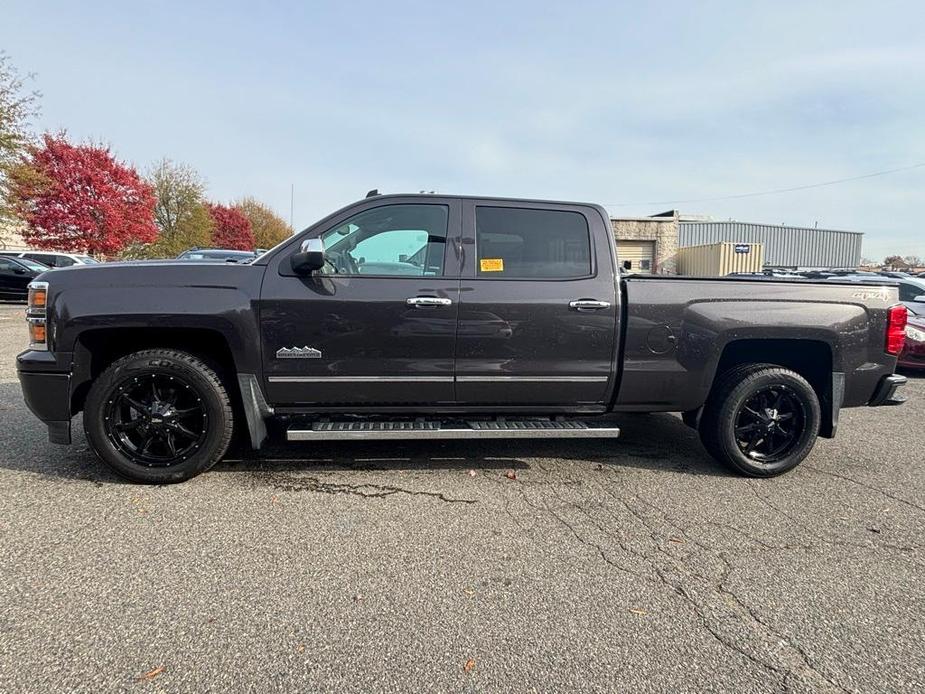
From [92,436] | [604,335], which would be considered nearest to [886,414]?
[604,335]

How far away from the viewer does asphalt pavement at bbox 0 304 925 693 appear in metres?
1.95

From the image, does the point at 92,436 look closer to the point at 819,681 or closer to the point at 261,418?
the point at 261,418

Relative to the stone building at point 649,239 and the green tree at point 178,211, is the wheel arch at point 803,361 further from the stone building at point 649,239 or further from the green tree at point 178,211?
the green tree at point 178,211

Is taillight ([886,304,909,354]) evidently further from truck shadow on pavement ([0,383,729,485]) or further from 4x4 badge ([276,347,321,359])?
4x4 badge ([276,347,321,359])

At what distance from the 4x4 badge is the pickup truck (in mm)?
14

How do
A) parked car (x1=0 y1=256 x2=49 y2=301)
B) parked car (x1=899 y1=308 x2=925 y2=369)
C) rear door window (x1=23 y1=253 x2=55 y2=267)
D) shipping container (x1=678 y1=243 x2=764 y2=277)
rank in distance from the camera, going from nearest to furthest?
1. parked car (x1=899 y1=308 x2=925 y2=369)
2. parked car (x1=0 y1=256 x2=49 y2=301)
3. rear door window (x1=23 y1=253 x2=55 y2=267)
4. shipping container (x1=678 y1=243 x2=764 y2=277)

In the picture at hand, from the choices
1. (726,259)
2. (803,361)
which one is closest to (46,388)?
(803,361)

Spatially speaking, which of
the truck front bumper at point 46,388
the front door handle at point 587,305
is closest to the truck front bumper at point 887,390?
the front door handle at point 587,305

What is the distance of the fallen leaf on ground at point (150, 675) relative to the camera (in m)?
1.86

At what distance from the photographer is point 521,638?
211 cm

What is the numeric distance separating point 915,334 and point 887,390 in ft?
16.7

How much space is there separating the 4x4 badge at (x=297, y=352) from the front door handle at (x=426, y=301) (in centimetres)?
69

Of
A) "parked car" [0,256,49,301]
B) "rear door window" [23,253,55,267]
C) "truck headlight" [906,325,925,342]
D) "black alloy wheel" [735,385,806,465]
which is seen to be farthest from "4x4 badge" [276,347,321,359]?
"rear door window" [23,253,55,267]

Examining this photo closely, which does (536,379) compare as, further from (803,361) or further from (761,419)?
(803,361)
